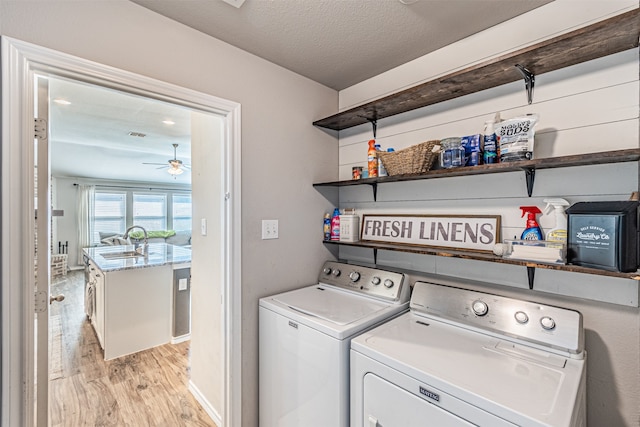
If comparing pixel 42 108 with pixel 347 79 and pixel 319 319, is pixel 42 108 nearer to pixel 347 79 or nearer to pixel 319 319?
pixel 319 319

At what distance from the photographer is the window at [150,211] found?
8.17 meters

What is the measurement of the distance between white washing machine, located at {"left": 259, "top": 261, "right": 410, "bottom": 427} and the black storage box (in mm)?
781

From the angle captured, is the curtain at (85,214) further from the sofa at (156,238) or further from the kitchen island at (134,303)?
the kitchen island at (134,303)

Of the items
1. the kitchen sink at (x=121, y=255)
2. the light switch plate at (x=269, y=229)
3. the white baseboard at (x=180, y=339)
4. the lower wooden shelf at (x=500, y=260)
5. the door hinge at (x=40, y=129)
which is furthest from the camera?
the kitchen sink at (x=121, y=255)

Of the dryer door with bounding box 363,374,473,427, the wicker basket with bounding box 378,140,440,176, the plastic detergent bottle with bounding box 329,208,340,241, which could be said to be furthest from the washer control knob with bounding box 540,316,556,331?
the plastic detergent bottle with bounding box 329,208,340,241

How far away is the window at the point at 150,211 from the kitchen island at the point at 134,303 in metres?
5.69

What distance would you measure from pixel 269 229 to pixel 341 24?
1.14m

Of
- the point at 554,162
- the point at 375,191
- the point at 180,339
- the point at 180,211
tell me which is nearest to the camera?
the point at 554,162

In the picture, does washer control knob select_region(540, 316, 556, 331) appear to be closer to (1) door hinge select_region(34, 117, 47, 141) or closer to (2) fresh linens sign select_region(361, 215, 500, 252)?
(2) fresh linens sign select_region(361, 215, 500, 252)

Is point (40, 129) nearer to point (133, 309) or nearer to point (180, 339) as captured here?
point (133, 309)

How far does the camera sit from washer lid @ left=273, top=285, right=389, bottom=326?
1414 millimetres

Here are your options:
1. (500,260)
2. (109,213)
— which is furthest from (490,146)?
(109,213)

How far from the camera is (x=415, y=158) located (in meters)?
1.49

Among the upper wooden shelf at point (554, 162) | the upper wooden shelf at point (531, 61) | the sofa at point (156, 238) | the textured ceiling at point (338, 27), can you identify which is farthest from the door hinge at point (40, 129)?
the sofa at point (156, 238)
